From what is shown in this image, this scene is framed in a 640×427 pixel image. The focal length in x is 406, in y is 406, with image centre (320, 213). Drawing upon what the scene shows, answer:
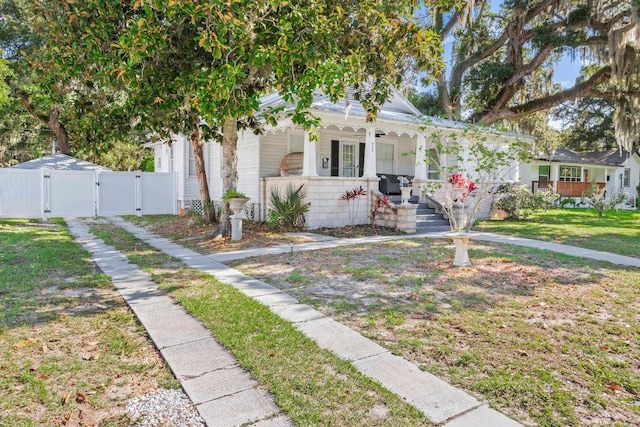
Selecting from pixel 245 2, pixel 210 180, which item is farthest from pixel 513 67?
pixel 245 2

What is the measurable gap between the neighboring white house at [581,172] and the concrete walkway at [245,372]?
88.0ft

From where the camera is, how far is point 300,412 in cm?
261

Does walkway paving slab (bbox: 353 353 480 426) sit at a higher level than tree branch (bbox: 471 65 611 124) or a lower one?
lower

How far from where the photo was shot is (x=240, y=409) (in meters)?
2.67

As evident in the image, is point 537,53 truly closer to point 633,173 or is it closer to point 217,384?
point 633,173

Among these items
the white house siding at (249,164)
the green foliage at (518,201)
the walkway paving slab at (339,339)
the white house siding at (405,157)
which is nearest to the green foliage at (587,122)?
the green foliage at (518,201)

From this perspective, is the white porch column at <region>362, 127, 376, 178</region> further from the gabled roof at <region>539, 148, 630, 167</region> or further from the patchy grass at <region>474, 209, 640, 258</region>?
the gabled roof at <region>539, 148, 630, 167</region>

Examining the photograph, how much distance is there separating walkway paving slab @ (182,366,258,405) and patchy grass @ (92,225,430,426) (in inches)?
3.5

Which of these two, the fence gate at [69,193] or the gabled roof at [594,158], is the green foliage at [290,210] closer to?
the fence gate at [69,193]

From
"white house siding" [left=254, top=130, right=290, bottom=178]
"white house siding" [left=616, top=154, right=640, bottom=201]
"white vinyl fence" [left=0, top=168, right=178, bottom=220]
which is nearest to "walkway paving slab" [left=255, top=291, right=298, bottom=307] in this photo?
"white house siding" [left=254, top=130, right=290, bottom=178]

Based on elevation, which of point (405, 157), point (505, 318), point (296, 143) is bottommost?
point (505, 318)

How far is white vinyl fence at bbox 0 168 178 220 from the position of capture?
48.3ft

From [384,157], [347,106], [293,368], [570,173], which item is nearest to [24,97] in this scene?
[384,157]

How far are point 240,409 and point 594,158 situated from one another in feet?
123
